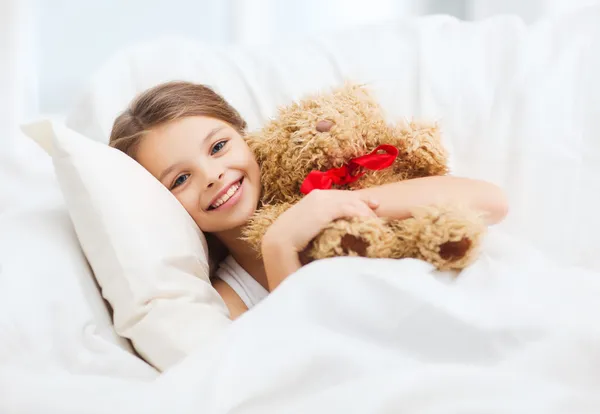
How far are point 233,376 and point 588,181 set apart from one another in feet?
2.85

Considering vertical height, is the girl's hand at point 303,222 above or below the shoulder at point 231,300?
above

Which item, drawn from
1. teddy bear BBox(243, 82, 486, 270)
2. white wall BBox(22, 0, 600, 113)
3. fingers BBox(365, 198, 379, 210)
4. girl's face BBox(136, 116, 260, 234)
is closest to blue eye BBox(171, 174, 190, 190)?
girl's face BBox(136, 116, 260, 234)

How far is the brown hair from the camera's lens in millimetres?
1131

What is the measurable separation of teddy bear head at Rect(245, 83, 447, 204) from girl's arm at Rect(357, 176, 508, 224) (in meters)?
0.04

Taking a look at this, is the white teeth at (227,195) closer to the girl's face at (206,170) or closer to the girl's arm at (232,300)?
the girl's face at (206,170)

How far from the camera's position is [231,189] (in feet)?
3.59

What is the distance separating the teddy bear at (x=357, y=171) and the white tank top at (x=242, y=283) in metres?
0.14

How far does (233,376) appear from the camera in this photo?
2.29ft

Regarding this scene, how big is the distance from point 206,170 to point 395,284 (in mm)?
430

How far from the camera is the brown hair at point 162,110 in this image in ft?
3.71

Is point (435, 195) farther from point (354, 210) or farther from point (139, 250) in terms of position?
point (139, 250)

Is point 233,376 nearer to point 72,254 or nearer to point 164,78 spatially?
point 72,254

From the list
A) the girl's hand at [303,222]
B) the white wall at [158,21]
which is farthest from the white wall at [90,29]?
the girl's hand at [303,222]

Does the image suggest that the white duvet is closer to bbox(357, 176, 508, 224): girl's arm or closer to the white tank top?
bbox(357, 176, 508, 224): girl's arm
